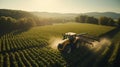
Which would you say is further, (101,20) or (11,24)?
(101,20)

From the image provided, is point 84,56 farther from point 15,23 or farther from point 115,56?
point 15,23

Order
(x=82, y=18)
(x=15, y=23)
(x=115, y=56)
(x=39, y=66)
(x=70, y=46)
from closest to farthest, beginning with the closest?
(x=39, y=66) → (x=115, y=56) → (x=70, y=46) → (x=15, y=23) → (x=82, y=18)

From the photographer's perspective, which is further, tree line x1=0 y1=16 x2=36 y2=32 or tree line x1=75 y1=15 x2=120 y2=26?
tree line x1=75 y1=15 x2=120 y2=26

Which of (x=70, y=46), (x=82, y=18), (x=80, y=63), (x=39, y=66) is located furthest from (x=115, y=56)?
(x=82, y=18)

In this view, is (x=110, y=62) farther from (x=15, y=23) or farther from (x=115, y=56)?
(x=15, y=23)

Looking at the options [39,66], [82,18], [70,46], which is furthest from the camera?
[82,18]

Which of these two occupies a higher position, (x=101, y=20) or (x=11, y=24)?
(x=101, y=20)

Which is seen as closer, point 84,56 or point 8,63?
point 8,63

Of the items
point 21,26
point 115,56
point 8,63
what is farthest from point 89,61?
point 21,26

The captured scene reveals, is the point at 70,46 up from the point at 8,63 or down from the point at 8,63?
up

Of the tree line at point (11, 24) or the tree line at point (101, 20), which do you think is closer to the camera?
the tree line at point (11, 24)
